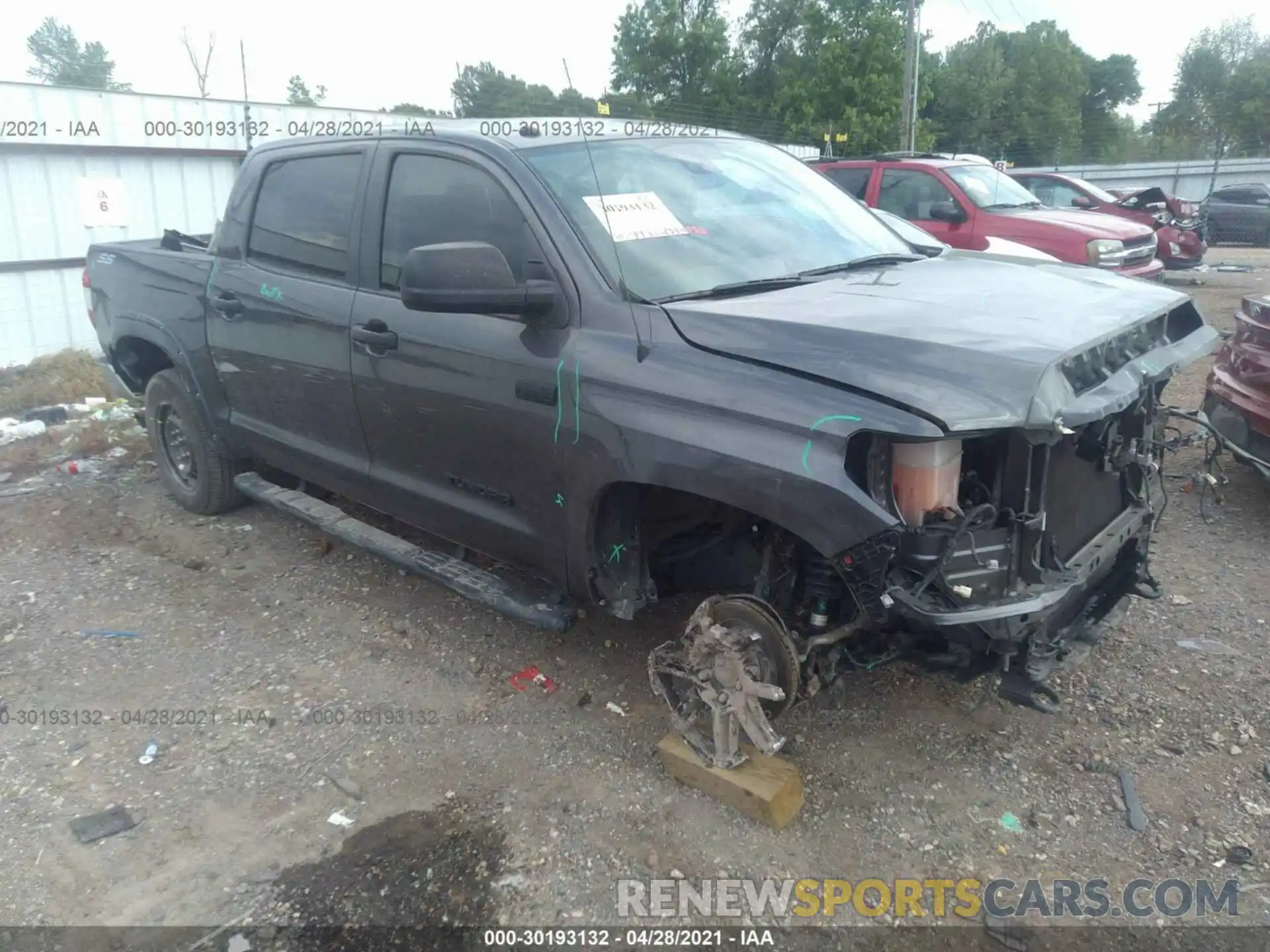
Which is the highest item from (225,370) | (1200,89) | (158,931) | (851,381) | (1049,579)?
(1200,89)

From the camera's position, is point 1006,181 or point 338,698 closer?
point 338,698

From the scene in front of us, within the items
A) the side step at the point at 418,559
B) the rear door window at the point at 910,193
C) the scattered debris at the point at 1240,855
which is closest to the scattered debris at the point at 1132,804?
the scattered debris at the point at 1240,855

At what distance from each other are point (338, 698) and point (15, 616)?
1.86 m

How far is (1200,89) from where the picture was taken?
50125mm

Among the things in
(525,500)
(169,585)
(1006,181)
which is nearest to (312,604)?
(169,585)

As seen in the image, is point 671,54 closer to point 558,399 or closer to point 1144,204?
point 1144,204

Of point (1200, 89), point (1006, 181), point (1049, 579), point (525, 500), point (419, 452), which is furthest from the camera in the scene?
point (1200, 89)

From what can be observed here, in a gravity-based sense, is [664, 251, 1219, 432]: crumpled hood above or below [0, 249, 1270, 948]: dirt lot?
above

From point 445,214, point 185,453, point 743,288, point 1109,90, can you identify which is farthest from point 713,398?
point 1109,90

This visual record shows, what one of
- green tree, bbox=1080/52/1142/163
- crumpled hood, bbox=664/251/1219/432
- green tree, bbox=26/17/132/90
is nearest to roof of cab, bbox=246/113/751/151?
crumpled hood, bbox=664/251/1219/432

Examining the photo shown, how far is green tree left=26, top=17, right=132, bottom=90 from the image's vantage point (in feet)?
77.3

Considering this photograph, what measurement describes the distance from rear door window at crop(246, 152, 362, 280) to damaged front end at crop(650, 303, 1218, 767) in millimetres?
2121

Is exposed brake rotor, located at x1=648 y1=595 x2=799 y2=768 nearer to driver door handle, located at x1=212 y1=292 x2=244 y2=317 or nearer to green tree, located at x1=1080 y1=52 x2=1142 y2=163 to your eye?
driver door handle, located at x1=212 y1=292 x2=244 y2=317

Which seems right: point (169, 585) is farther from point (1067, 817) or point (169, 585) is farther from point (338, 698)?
point (1067, 817)
